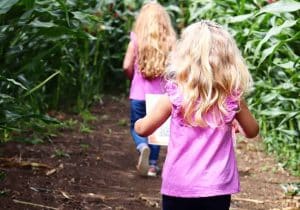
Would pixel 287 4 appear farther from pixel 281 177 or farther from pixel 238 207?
pixel 281 177

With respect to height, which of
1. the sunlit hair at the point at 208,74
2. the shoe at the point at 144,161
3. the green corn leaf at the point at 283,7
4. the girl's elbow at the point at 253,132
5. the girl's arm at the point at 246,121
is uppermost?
the green corn leaf at the point at 283,7

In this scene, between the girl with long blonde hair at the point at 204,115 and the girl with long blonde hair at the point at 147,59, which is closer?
the girl with long blonde hair at the point at 204,115

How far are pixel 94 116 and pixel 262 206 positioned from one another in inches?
146

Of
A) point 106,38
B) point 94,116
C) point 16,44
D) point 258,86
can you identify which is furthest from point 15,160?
point 106,38

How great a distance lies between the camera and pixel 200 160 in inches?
104

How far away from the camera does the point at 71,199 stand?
12.8 ft

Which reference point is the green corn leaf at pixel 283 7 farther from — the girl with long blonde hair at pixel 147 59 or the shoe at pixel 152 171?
the shoe at pixel 152 171

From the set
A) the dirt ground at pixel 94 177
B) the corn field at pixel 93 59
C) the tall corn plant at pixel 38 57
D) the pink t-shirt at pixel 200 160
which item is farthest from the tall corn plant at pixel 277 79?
the pink t-shirt at pixel 200 160

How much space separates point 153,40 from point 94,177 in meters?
1.11

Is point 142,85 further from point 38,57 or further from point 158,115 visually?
point 158,115

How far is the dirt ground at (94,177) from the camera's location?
12.8 ft

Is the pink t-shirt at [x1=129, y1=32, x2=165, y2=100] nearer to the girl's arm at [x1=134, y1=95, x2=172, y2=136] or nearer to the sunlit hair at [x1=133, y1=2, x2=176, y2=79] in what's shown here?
the sunlit hair at [x1=133, y1=2, x2=176, y2=79]

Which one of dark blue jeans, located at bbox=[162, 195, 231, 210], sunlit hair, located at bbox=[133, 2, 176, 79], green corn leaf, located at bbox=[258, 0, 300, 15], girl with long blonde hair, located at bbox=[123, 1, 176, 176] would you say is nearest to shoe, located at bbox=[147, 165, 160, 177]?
girl with long blonde hair, located at bbox=[123, 1, 176, 176]

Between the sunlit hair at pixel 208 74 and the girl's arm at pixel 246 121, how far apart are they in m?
0.07
